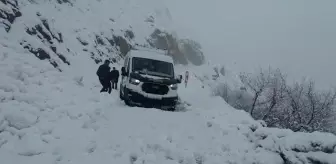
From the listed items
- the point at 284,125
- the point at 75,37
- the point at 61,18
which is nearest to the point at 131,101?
the point at 284,125

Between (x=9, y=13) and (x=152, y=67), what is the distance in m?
9.45

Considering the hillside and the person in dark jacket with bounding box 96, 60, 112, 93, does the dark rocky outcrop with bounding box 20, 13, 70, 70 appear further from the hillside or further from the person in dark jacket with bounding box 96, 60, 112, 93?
the person in dark jacket with bounding box 96, 60, 112, 93

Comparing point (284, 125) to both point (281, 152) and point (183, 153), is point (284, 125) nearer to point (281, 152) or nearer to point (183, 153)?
point (281, 152)

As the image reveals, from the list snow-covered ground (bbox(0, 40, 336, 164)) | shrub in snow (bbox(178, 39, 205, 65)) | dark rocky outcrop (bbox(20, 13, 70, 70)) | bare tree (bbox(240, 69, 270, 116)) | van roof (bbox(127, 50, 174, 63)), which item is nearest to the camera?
snow-covered ground (bbox(0, 40, 336, 164))

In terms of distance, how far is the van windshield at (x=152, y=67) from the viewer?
11.9 m

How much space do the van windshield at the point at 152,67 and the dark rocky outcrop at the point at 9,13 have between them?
7.64 m

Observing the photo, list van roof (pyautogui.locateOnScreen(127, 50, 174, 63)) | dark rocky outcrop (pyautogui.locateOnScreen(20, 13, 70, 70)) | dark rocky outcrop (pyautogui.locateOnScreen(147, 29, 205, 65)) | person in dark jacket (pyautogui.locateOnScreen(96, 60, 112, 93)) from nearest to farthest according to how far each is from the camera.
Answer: van roof (pyautogui.locateOnScreen(127, 50, 174, 63)) → person in dark jacket (pyautogui.locateOnScreen(96, 60, 112, 93)) → dark rocky outcrop (pyautogui.locateOnScreen(20, 13, 70, 70)) → dark rocky outcrop (pyautogui.locateOnScreen(147, 29, 205, 65))

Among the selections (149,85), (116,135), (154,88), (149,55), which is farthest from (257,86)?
(116,135)

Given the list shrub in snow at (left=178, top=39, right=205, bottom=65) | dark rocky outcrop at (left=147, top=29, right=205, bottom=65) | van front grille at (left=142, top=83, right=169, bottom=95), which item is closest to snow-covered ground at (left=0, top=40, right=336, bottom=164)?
van front grille at (left=142, top=83, right=169, bottom=95)

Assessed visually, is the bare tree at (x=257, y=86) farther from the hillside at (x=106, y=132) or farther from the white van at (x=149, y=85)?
the white van at (x=149, y=85)

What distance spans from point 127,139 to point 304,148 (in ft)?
14.5

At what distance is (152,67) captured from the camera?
474 inches

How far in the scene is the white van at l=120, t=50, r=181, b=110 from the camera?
1091 cm

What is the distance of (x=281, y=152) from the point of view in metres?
7.00
